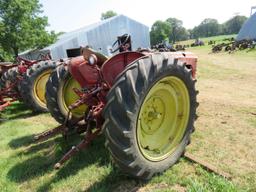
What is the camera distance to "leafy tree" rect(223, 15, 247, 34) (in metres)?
97.4

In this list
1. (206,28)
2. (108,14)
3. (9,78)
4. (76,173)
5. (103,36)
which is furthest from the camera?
(206,28)

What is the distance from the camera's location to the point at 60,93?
189 inches

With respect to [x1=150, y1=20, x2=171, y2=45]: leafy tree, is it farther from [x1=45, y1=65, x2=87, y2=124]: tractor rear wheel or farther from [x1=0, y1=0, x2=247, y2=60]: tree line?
[x1=45, y1=65, x2=87, y2=124]: tractor rear wheel

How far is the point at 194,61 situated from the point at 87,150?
229 cm

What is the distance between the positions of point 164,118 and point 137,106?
0.92 m

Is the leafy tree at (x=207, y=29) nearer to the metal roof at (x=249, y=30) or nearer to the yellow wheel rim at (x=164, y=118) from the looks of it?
the metal roof at (x=249, y=30)

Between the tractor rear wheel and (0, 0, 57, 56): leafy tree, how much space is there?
29019 millimetres

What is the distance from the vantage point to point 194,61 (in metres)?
4.96

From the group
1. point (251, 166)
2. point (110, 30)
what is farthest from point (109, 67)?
point (110, 30)

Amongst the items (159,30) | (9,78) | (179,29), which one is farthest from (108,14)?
(9,78)

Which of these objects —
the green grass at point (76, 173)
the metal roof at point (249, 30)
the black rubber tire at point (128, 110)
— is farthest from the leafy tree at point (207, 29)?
the black rubber tire at point (128, 110)

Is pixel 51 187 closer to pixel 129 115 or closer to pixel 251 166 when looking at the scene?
pixel 129 115

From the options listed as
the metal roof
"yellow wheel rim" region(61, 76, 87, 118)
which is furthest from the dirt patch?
the metal roof

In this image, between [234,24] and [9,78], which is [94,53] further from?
[234,24]
